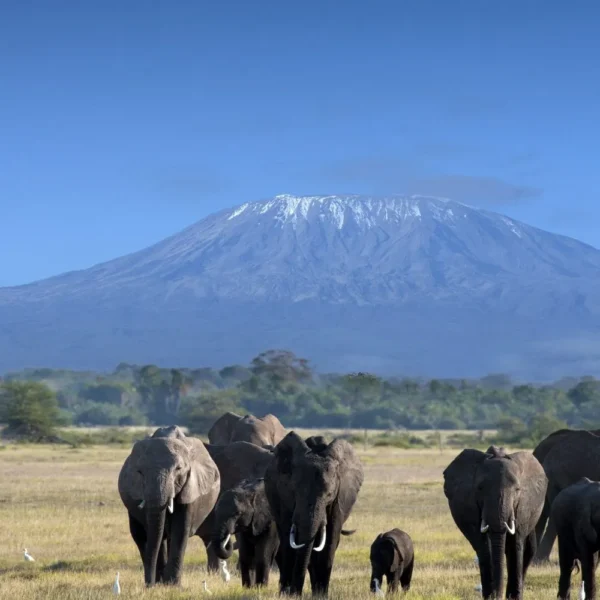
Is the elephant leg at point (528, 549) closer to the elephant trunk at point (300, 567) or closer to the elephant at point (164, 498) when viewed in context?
the elephant trunk at point (300, 567)

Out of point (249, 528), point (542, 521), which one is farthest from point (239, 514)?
point (542, 521)

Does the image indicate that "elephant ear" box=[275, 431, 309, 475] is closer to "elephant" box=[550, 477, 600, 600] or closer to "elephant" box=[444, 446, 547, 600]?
"elephant" box=[444, 446, 547, 600]

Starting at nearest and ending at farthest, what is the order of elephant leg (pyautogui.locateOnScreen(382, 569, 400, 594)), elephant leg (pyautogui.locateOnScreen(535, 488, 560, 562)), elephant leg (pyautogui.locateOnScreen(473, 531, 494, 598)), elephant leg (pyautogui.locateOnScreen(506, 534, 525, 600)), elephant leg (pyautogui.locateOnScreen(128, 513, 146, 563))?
elephant leg (pyautogui.locateOnScreen(473, 531, 494, 598)), elephant leg (pyautogui.locateOnScreen(506, 534, 525, 600)), elephant leg (pyautogui.locateOnScreen(382, 569, 400, 594)), elephant leg (pyautogui.locateOnScreen(128, 513, 146, 563)), elephant leg (pyautogui.locateOnScreen(535, 488, 560, 562))

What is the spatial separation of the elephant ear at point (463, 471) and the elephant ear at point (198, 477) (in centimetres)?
366

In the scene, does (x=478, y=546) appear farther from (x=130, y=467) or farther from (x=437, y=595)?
(x=130, y=467)

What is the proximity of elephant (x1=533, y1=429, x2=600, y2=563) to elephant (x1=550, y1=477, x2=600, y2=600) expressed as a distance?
5.12 metres

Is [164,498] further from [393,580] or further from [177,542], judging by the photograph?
[393,580]

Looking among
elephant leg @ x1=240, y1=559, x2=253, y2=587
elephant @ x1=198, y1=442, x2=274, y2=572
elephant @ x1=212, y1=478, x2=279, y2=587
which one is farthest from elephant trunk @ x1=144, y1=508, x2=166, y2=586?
elephant @ x1=198, y1=442, x2=274, y2=572

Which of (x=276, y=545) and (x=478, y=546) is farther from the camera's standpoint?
(x=276, y=545)

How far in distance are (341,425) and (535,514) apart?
421ft

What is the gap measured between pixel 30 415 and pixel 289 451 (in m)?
79.1

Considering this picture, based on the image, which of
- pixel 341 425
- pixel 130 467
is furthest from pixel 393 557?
pixel 341 425

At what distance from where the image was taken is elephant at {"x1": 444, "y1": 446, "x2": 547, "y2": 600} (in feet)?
52.3

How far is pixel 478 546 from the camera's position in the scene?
16359mm
